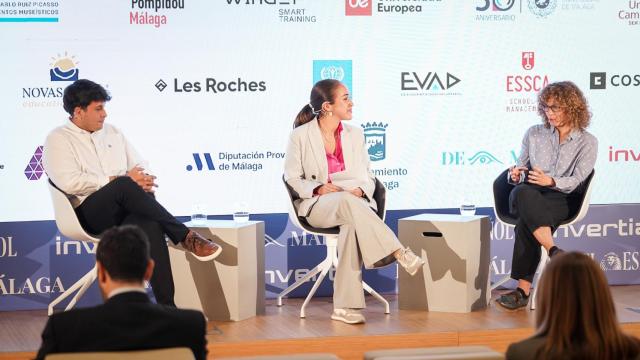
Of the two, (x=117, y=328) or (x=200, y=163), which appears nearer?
(x=117, y=328)

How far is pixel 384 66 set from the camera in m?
6.06

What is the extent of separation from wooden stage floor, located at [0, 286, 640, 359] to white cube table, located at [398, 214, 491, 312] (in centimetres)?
10

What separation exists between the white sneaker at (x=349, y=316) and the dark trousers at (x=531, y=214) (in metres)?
1.01

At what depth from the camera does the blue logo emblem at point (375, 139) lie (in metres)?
6.06

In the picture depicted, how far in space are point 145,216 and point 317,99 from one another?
4.06 feet

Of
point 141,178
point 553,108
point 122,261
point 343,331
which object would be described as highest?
point 553,108

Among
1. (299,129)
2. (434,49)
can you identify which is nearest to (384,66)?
(434,49)

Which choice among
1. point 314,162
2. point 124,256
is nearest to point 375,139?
point 314,162

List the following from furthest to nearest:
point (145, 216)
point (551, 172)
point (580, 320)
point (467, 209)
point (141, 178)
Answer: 1. point (467, 209)
2. point (551, 172)
3. point (141, 178)
4. point (145, 216)
5. point (580, 320)

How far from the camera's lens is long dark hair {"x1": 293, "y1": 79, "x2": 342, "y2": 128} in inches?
213

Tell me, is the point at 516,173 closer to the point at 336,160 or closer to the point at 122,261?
the point at 336,160

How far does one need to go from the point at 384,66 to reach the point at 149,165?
5.22 ft

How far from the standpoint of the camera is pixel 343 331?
16.1 feet

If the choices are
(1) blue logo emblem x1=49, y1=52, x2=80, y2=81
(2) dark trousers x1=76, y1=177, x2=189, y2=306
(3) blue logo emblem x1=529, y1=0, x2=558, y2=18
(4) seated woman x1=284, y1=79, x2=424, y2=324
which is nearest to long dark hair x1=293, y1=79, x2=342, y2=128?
(4) seated woman x1=284, y1=79, x2=424, y2=324
